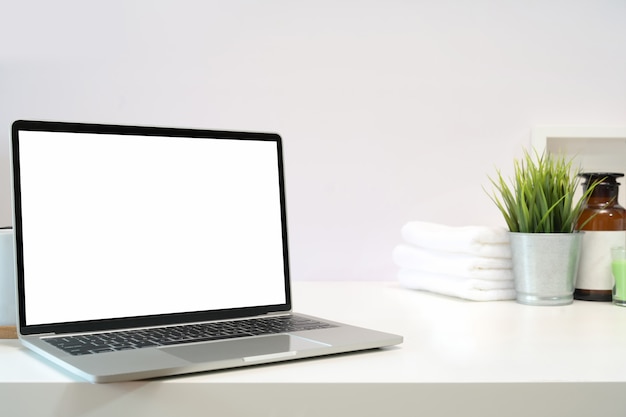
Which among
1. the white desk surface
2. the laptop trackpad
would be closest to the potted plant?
the white desk surface

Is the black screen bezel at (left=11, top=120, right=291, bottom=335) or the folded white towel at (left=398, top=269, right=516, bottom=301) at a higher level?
the black screen bezel at (left=11, top=120, right=291, bottom=335)

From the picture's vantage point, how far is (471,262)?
122 centimetres

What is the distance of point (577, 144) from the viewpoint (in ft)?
5.04

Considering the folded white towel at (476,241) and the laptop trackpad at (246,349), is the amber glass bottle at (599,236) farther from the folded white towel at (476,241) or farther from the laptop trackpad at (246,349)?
the laptop trackpad at (246,349)

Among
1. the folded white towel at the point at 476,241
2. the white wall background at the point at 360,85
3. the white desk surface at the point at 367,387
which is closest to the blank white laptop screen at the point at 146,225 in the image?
the white desk surface at the point at 367,387

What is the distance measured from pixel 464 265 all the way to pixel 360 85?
50 centimetres

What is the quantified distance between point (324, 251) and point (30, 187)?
80cm

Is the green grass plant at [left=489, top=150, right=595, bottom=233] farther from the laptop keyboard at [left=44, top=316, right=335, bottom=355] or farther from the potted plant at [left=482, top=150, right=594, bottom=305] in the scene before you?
the laptop keyboard at [left=44, top=316, right=335, bottom=355]

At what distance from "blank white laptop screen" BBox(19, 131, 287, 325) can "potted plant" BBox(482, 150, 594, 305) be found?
1.38ft

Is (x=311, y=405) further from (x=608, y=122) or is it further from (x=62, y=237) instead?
Result: (x=608, y=122)

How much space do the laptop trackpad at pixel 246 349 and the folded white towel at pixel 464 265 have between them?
49 cm

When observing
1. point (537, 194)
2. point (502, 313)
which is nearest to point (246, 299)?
point (502, 313)

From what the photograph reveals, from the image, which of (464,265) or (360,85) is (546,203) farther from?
(360,85)

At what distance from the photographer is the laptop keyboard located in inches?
30.2
